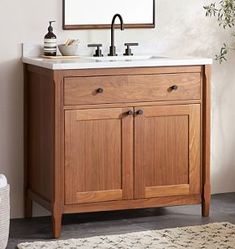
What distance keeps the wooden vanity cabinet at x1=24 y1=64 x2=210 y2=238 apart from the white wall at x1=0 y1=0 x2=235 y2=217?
0.25ft

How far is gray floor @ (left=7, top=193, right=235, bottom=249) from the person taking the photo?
4.48m

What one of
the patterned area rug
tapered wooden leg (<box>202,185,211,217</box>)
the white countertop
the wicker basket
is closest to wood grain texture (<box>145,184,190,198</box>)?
tapered wooden leg (<box>202,185,211,217</box>)

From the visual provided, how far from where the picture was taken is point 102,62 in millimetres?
4410

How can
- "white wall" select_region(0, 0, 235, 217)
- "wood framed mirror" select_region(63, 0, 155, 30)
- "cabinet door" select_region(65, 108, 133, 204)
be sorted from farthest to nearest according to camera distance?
1. "wood framed mirror" select_region(63, 0, 155, 30)
2. "white wall" select_region(0, 0, 235, 217)
3. "cabinet door" select_region(65, 108, 133, 204)

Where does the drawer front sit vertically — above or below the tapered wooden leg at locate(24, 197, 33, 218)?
above

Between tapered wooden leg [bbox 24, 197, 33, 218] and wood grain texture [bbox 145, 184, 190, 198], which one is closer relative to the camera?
wood grain texture [bbox 145, 184, 190, 198]

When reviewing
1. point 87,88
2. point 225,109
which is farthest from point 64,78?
point 225,109

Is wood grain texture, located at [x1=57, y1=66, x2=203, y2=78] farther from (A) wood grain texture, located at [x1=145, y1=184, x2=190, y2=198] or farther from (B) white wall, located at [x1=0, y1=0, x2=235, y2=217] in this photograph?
(A) wood grain texture, located at [x1=145, y1=184, x2=190, y2=198]

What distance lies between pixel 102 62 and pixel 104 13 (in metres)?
0.59

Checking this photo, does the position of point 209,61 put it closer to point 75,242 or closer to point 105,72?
point 105,72

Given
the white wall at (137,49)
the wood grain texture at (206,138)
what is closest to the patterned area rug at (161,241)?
the wood grain texture at (206,138)

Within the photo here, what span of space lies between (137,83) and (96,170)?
524mm

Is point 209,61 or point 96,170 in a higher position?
point 209,61

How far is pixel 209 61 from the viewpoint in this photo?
15.3ft
